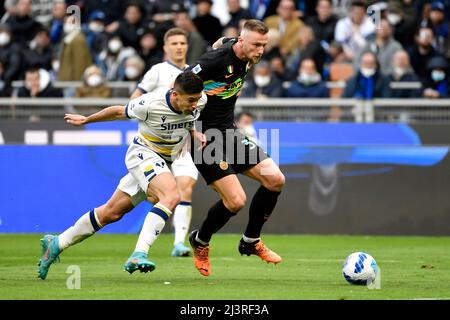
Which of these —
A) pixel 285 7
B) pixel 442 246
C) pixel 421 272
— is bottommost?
pixel 442 246

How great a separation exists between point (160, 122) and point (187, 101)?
17.8 inches

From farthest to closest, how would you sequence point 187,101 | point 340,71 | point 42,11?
point 42,11 < point 340,71 < point 187,101

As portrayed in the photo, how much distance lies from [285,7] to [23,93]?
17.2 feet

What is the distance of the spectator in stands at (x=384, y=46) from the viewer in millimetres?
20219

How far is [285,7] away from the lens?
21312 millimetres

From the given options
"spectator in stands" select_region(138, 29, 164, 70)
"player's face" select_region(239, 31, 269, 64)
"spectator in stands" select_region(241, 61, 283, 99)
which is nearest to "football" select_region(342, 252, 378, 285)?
"player's face" select_region(239, 31, 269, 64)

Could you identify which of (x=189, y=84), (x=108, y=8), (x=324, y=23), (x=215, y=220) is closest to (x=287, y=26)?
(x=324, y=23)

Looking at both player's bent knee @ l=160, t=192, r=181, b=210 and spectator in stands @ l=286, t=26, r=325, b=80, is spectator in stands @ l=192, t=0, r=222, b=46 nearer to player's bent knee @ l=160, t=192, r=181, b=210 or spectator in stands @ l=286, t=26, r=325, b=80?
spectator in stands @ l=286, t=26, r=325, b=80

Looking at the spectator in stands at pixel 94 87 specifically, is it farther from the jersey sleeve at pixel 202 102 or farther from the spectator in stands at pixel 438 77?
the jersey sleeve at pixel 202 102

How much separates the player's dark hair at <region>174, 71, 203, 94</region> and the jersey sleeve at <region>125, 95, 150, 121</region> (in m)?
0.47

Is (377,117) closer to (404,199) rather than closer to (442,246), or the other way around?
(404,199)

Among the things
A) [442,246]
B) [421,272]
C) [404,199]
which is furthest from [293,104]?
[421,272]

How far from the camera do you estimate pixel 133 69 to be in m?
20.8

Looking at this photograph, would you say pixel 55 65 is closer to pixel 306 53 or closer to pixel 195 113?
pixel 306 53
